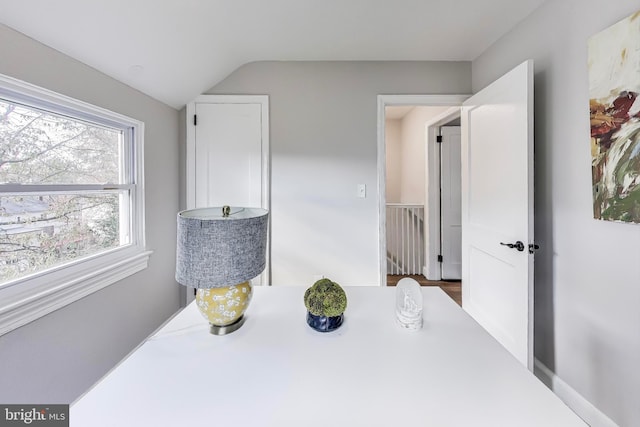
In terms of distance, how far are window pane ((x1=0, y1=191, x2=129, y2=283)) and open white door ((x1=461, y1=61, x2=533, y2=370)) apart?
8.07 ft

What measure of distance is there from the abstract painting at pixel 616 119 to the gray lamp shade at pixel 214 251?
151cm

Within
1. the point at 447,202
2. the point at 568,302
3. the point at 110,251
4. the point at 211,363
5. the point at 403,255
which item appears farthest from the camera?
the point at 403,255

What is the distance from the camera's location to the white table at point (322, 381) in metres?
0.57

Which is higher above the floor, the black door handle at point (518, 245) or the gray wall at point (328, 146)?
the gray wall at point (328, 146)

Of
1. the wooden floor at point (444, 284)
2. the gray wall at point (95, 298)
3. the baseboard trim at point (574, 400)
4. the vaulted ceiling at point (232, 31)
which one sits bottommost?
the baseboard trim at point (574, 400)

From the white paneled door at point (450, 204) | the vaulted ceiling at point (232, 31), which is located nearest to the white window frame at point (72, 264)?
the vaulted ceiling at point (232, 31)

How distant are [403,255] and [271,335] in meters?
3.10

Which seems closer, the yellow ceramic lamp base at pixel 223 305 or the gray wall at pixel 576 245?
the yellow ceramic lamp base at pixel 223 305

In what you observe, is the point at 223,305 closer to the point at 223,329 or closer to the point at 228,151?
the point at 223,329

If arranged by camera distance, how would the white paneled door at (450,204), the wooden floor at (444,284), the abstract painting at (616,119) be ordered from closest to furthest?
the abstract painting at (616,119), the wooden floor at (444,284), the white paneled door at (450,204)

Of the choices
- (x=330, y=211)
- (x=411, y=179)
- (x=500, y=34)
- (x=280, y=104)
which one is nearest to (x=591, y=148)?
(x=500, y=34)

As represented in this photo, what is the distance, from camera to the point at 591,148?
49.9 inches

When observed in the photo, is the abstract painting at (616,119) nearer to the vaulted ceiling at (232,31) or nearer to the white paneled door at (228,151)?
the vaulted ceiling at (232,31)

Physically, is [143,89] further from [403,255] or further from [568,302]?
[403,255]
